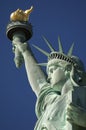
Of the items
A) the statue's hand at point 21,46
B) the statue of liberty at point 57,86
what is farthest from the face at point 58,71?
the statue's hand at point 21,46

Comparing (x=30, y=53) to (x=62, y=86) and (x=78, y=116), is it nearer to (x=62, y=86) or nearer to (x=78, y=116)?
(x=62, y=86)

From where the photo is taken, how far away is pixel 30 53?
60.7 ft

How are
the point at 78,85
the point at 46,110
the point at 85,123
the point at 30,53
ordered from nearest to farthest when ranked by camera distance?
the point at 85,123 < the point at 78,85 < the point at 46,110 < the point at 30,53

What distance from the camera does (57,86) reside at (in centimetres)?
1513

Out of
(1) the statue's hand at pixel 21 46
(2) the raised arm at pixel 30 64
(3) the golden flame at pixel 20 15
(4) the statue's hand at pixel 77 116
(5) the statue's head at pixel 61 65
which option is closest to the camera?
(4) the statue's hand at pixel 77 116

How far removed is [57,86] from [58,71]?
1.23 feet

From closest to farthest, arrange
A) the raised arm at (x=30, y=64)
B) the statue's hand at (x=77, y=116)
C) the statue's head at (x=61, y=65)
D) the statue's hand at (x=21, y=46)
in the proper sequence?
the statue's hand at (x=77, y=116)
the statue's head at (x=61, y=65)
the raised arm at (x=30, y=64)
the statue's hand at (x=21, y=46)

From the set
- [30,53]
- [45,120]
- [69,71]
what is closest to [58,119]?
[45,120]

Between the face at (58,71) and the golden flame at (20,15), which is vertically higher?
the golden flame at (20,15)

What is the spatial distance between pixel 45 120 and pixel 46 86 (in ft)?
5.11

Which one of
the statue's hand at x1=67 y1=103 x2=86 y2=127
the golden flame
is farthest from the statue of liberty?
the golden flame

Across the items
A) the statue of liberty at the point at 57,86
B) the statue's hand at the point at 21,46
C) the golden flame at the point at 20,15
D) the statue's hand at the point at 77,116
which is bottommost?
the statue's hand at the point at 77,116

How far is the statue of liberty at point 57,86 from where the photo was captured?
41.5 feet

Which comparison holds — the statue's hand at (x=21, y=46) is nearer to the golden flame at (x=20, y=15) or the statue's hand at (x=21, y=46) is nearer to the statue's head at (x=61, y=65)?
the golden flame at (x=20, y=15)
